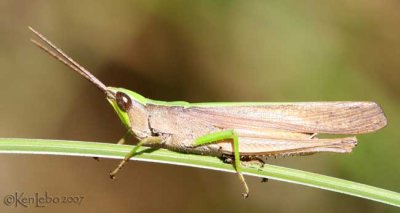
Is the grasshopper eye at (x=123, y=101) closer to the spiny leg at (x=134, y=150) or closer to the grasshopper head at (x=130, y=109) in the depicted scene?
the grasshopper head at (x=130, y=109)

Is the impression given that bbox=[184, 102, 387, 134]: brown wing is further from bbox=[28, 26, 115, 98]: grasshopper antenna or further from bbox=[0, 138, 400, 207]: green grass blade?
bbox=[28, 26, 115, 98]: grasshopper antenna

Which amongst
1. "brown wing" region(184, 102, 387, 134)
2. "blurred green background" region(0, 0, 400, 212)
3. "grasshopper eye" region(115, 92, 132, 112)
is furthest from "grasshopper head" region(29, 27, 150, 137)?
"blurred green background" region(0, 0, 400, 212)

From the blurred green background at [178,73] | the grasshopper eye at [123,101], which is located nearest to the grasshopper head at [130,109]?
the grasshopper eye at [123,101]

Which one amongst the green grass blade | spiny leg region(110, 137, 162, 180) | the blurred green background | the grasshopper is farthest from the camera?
the blurred green background

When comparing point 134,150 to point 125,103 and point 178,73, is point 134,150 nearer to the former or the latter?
point 125,103

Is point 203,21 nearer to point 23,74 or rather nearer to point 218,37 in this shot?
point 218,37

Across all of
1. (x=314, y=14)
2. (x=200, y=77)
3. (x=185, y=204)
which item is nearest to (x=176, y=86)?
(x=200, y=77)

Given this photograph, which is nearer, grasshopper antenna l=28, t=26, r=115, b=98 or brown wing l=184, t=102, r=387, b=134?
grasshopper antenna l=28, t=26, r=115, b=98

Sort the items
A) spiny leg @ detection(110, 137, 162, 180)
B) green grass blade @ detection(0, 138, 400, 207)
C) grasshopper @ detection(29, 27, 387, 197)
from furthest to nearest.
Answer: grasshopper @ detection(29, 27, 387, 197), spiny leg @ detection(110, 137, 162, 180), green grass blade @ detection(0, 138, 400, 207)
